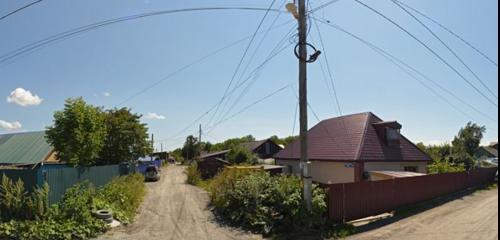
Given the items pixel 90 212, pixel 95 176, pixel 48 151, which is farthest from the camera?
pixel 48 151

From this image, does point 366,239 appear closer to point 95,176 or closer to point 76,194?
point 76,194

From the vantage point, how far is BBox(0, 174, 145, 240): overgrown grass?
10273 millimetres

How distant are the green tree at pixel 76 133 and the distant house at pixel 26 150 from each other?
998cm

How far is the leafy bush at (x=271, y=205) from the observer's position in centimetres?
1149

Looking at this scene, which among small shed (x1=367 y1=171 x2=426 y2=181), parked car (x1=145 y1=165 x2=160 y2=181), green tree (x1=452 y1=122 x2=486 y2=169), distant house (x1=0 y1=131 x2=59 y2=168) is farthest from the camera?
green tree (x1=452 y1=122 x2=486 y2=169)

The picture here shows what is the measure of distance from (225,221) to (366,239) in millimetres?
4961

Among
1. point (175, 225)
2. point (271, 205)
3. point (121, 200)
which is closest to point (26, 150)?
point (121, 200)

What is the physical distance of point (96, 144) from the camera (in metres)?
17.8

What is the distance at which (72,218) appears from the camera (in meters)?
11.4

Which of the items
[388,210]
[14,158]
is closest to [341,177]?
[388,210]

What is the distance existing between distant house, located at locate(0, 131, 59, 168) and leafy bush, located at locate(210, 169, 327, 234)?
18683 millimetres

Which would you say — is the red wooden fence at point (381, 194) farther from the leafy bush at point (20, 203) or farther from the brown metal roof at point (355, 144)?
the leafy bush at point (20, 203)

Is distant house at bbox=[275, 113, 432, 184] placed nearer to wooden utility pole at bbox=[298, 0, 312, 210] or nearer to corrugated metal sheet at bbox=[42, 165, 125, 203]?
wooden utility pole at bbox=[298, 0, 312, 210]

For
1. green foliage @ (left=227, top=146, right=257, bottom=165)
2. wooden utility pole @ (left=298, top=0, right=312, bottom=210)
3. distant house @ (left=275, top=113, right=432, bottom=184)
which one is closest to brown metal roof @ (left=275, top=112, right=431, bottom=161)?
distant house @ (left=275, top=113, right=432, bottom=184)
